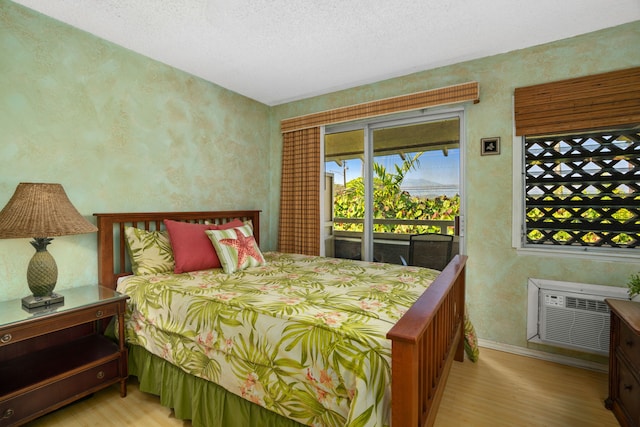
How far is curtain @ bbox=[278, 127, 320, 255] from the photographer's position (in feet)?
11.5

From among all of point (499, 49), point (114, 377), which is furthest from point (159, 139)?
point (499, 49)

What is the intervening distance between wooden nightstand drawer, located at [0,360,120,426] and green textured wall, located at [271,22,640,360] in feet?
9.22

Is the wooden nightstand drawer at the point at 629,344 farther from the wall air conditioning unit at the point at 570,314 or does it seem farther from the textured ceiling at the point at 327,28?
the textured ceiling at the point at 327,28

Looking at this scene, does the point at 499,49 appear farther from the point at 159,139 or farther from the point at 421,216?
the point at 159,139

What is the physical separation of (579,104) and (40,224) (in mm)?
3617

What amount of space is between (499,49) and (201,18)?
2.29 m

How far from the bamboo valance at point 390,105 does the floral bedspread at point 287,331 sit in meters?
1.52

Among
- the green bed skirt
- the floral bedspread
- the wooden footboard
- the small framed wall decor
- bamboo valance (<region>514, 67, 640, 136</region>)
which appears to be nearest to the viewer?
the wooden footboard

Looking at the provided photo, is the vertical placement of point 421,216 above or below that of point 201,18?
below

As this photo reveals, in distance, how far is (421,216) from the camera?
3.06 meters

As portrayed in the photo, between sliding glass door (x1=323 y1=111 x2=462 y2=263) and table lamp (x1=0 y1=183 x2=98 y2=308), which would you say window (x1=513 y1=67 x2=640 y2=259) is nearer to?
sliding glass door (x1=323 y1=111 x2=462 y2=263)

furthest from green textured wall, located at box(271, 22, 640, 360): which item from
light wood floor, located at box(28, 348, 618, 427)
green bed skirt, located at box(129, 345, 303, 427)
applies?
green bed skirt, located at box(129, 345, 303, 427)

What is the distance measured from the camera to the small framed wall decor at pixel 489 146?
261 centimetres

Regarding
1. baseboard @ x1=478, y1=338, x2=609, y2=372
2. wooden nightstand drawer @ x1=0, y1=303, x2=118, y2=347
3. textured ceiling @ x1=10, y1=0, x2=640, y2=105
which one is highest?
textured ceiling @ x1=10, y1=0, x2=640, y2=105
